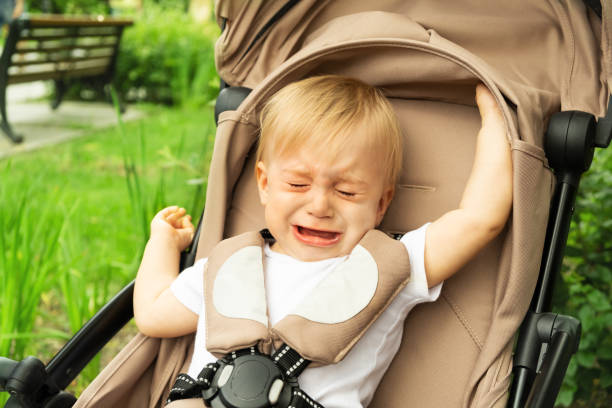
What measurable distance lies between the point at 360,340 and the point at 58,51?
5.35 meters

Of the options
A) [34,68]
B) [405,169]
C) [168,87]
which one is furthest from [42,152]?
[405,169]

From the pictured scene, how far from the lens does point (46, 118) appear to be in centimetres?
657

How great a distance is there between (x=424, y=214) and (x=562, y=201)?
13.8 inches

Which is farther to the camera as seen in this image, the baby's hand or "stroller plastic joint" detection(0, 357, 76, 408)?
the baby's hand

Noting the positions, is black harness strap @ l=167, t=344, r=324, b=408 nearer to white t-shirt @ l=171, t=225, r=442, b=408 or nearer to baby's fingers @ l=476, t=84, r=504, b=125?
white t-shirt @ l=171, t=225, r=442, b=408

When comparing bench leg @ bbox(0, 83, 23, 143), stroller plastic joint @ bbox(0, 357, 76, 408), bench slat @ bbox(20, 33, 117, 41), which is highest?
stroller plastic joint @ bbox(0, 357, 76, 408)

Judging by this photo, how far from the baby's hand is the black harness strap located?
0.50 meters

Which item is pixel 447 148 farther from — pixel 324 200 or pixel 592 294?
pixel 592 294

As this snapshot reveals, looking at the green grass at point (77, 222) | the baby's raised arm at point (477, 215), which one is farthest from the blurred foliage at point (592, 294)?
the green grass at point (77, 222)

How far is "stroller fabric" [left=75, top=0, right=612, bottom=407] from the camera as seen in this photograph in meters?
1.56

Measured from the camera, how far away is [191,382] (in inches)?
60.5

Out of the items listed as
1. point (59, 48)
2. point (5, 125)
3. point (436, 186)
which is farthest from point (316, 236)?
point (59, 48)

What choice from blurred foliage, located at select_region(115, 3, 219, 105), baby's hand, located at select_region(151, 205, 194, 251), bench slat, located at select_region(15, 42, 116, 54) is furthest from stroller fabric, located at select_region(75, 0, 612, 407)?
blurred foliage, located at select_region(115, 3, 219, 105)

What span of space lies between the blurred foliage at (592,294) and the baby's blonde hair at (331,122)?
0.96 meters
